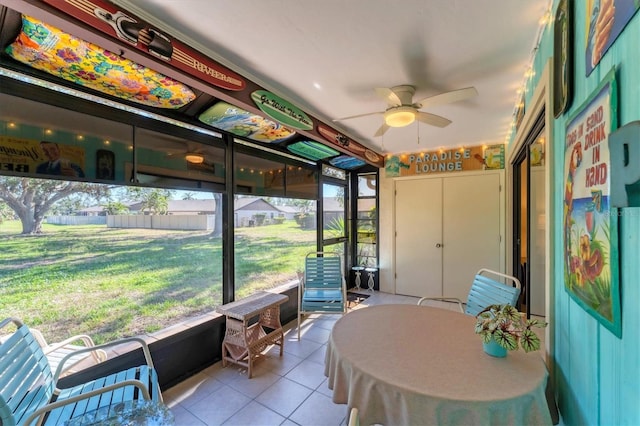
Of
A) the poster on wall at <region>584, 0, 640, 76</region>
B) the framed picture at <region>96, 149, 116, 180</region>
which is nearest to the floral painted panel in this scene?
the framed picture at <region>96, 149, 116, 180</region>

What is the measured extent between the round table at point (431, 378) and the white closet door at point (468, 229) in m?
2.92

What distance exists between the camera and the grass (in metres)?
1.70

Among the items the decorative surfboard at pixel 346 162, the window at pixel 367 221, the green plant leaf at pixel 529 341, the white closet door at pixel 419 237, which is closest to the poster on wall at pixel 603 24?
the green plant leaf at pixel 529 341

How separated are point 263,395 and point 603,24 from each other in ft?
9.08

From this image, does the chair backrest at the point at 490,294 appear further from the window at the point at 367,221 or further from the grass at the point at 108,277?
the window at the point at 367,221

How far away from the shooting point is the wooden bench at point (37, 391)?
122 centimetres

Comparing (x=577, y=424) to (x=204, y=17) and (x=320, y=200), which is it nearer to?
(x=204, y=17)

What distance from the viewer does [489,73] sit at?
2172 millimetres

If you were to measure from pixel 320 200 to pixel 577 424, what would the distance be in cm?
366

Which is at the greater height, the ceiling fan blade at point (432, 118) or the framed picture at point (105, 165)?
the ceiling fan blade at point (432, 118)

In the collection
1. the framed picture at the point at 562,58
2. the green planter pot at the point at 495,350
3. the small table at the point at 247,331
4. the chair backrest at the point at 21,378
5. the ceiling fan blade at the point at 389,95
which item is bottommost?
the small table at the point at 247,331

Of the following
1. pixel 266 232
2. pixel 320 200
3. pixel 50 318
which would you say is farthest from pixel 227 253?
pixel 320 200

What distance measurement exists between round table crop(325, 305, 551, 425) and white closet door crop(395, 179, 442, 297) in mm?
2988

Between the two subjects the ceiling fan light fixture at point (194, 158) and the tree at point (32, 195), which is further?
the ceiling fan light fixture at point (194, 158)
